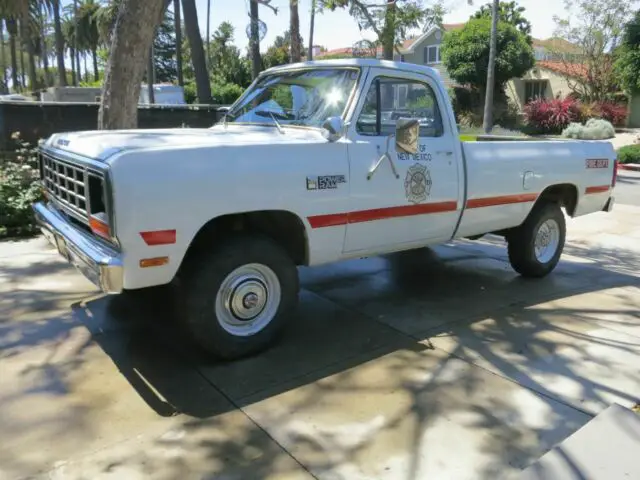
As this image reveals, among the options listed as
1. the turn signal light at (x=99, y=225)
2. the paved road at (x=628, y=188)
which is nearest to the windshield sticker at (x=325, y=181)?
the turn signal light at (x=99, y=225)

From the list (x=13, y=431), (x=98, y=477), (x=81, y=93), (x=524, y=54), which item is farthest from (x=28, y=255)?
(x=524, y=54)

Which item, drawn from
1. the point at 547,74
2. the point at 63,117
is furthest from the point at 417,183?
the point at 547,74

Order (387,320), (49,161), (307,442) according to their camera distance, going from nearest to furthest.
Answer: (307,442)
(49,161)
(387,320)

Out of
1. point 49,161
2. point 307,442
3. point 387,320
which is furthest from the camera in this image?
point 387,320

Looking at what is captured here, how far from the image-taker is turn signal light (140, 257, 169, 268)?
3.44 meters

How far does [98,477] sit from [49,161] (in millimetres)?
2719

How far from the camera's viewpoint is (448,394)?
3.72 meters

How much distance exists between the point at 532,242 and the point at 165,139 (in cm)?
391

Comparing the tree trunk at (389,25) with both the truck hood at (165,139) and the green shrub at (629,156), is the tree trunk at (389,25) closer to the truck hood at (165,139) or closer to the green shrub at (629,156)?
the truck hood at (165,139)

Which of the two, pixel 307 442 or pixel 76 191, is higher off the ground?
pixel 76 191

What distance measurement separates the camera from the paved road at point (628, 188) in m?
12.0

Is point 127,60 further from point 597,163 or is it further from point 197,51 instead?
point 197,51

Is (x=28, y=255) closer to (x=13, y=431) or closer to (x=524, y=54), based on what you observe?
(x=13, y=431)

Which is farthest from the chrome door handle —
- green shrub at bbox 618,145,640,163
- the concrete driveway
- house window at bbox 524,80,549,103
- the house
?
house window at bbox 524,80,549,103
